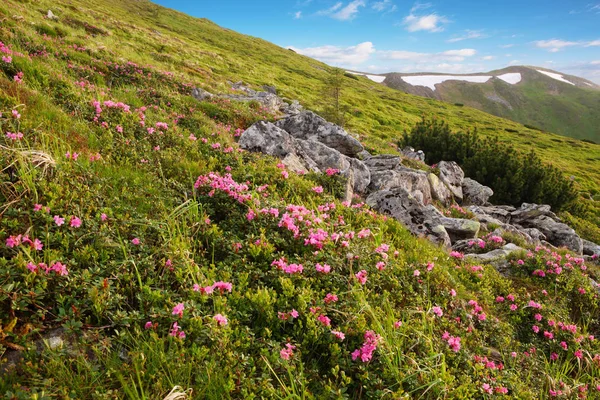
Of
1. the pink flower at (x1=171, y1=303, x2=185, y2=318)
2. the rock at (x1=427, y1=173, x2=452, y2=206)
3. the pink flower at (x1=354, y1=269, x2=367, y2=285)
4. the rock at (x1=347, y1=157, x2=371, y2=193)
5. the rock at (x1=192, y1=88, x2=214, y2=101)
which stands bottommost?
the rock at (x1=427, y1=173, x2=452, y2=206)

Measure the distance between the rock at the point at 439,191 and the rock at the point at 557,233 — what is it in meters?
4.26

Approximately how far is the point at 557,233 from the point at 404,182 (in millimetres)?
8151

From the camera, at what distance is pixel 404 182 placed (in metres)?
13.4

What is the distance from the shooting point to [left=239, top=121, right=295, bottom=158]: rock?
10.8 m

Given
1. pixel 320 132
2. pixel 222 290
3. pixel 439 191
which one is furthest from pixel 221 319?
pixel 439 191

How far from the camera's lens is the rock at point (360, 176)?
12148 mm

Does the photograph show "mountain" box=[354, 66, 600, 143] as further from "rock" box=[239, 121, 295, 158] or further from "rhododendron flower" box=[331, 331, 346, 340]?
"rhododendron flower" box=[331, 331, 346, 340]

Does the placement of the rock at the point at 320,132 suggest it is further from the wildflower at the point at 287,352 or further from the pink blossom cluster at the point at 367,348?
the wildflower at the point at 287,352

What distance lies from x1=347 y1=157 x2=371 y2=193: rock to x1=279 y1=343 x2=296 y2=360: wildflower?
29.1 ft

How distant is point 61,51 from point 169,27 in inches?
3547

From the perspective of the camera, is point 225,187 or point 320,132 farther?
point 320,132

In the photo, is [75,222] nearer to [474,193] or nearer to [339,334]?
[339,334]

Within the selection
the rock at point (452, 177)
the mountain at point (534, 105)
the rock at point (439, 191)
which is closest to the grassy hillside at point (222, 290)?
the rock at point (439, 191)

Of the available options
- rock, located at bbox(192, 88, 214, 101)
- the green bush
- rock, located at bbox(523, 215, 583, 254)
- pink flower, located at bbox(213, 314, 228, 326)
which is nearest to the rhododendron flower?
pink flower, located at bbox(213, 314, 228, 326)
